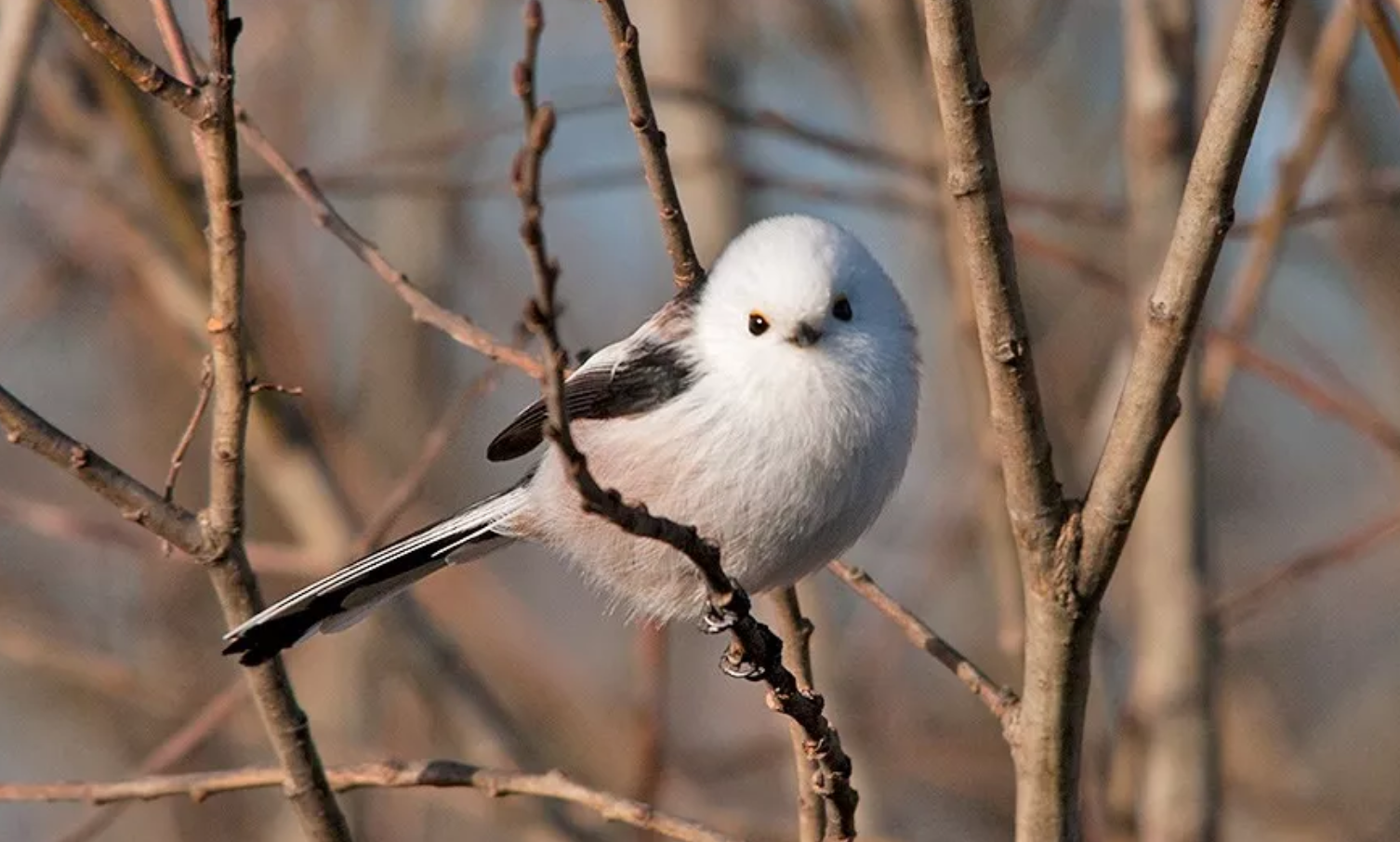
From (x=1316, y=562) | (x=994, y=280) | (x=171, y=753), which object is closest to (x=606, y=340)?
(x=171, y=753)

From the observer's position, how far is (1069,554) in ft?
6.57

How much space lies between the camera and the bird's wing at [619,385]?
245cm

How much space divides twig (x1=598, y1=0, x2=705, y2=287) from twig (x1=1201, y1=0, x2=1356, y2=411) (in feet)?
3.67

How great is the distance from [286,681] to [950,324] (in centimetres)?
241

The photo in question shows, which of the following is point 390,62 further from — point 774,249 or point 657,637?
point 774,249

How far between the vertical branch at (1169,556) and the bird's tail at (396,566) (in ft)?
4.13

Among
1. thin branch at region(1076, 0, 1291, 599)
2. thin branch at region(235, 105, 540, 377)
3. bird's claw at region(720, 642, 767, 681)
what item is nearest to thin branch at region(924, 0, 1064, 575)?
thin branch at region(1076, 0, 1291, 599)

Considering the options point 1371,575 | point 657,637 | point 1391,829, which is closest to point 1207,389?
point 657,637

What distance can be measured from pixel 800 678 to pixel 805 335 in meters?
0.54

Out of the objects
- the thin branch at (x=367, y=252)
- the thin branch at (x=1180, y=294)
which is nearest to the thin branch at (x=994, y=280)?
the thin branch at (x=1180, y=294)

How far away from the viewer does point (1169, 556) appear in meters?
3.15

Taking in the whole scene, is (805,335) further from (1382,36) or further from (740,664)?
(1382,36)

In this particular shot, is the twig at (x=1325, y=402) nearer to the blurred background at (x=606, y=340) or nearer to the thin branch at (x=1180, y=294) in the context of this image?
the blurred background at (x=606, y=340)

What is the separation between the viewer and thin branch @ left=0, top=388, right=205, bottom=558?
1.95 m
